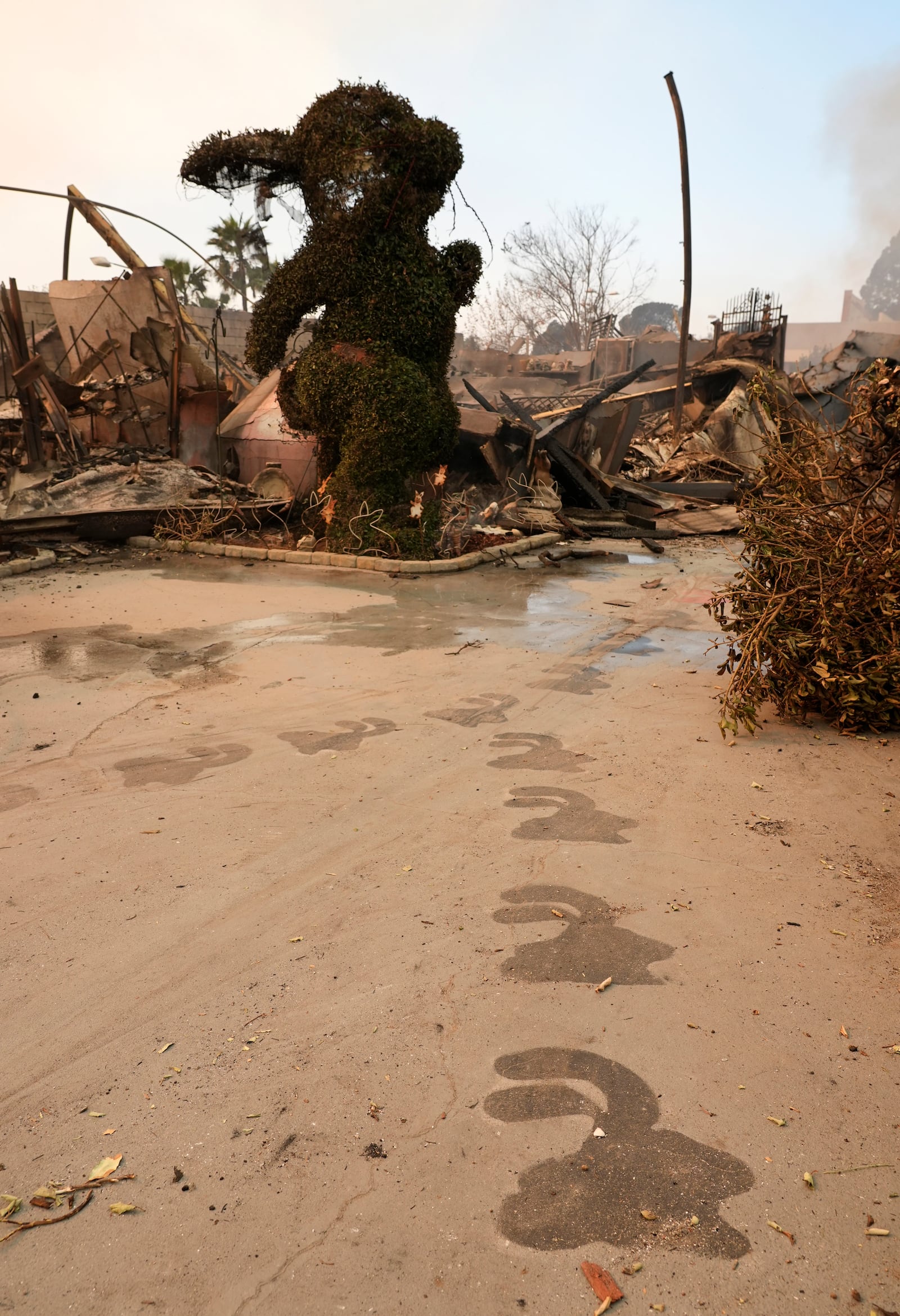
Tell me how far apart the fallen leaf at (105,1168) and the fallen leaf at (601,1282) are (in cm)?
100

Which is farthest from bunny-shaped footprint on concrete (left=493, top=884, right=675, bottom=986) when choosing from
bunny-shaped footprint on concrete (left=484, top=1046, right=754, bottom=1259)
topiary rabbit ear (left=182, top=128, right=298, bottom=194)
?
topiary rabbit ear (left=182, top=128, right=298, bottom=194)

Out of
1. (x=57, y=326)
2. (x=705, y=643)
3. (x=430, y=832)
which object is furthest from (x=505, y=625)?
(x=57, y=326)

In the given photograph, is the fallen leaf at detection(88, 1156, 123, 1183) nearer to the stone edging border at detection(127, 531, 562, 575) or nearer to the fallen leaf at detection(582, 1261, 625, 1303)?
the fallen leaf at detection(582, 1261, 625, 1303)

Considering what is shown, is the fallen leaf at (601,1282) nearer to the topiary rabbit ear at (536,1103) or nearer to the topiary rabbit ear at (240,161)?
the topiary rabbit ear at (536,1103)

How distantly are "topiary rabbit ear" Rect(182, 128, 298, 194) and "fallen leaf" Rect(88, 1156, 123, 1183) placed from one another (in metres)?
10.6

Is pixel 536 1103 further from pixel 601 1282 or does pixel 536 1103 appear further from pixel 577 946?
pixel 577 946

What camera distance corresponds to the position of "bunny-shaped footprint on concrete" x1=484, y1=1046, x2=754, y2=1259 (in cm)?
179

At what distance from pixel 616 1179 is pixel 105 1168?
42.7 inches

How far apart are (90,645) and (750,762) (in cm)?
444

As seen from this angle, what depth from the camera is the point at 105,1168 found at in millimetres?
1953

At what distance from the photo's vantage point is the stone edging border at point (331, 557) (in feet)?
32.2

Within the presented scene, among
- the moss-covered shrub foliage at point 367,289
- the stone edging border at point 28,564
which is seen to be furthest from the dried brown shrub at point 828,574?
the stone edging border at point 28,564

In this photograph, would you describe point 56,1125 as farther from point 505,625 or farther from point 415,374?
point 415,374

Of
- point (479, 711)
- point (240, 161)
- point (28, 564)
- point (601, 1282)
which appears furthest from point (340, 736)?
point (240, 161)
